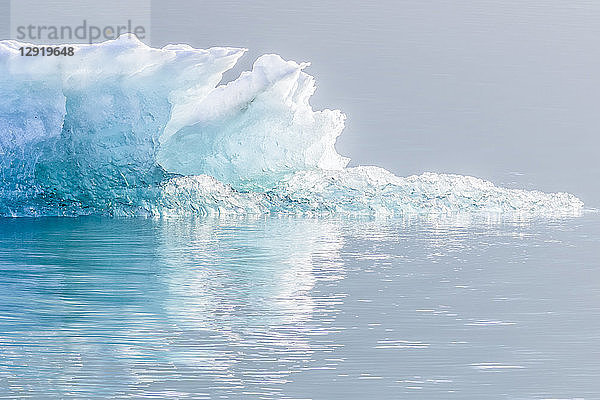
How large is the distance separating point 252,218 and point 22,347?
981 cm

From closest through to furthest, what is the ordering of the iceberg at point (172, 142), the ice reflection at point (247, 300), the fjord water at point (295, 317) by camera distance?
the fjord water at point (295, 317) < the ice reflection at point (247, 300) < the iceberg at point (172, 142)

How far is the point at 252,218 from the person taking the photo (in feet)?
48.7

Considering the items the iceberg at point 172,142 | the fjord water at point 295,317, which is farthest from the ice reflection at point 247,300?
the iceberg at point 172,142

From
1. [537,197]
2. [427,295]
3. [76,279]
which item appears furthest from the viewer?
[537,197]

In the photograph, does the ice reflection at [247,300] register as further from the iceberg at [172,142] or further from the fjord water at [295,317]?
the iceberg at [172,142]

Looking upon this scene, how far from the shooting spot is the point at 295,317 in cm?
604

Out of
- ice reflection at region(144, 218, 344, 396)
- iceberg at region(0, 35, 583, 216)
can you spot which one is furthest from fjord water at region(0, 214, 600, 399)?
iceberg at region(0, 35, 583, 216)

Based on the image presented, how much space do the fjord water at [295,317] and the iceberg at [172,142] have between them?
2.21m

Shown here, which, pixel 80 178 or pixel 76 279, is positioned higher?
pixel 80 178

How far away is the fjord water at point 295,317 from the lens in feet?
14.6

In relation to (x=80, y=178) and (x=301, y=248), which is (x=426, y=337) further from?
(x=80, y=178)

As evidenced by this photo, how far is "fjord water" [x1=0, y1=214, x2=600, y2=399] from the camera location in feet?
14.6

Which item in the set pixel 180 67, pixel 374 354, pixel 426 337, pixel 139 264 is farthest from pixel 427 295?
pixel 180 67

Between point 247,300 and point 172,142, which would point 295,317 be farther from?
point 172,142
